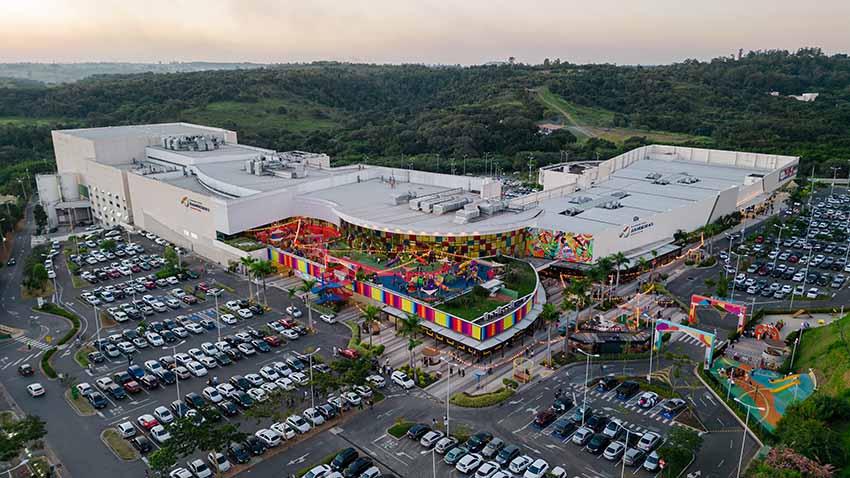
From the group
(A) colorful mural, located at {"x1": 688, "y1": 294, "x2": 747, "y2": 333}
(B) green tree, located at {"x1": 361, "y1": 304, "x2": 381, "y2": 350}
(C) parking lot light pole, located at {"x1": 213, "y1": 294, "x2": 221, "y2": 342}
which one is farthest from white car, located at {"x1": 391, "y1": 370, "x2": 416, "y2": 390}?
(A) colorful mural, located at {"x1": 688, "y1": 294, "x2": 747, "y2": 333}

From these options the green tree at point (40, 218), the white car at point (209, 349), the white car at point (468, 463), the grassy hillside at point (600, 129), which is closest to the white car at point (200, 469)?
the white car at point (468, 463)

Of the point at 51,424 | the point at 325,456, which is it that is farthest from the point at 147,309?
the point at 325,456

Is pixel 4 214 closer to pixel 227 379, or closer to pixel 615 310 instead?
pixel 227 379

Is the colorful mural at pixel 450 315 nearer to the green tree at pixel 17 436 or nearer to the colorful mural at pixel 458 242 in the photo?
the colorful mural at pixel 458 242

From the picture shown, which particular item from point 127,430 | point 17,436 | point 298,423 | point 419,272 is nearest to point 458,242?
point 419,272

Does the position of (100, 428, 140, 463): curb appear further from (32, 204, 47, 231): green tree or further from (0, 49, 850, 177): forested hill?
(0, 49, 850, 177): forested hill

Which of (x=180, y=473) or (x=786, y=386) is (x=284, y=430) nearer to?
(x=180, y=473)
